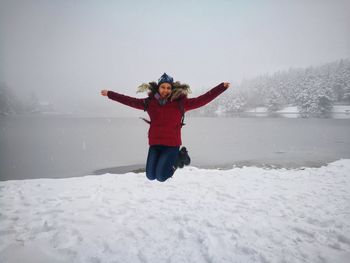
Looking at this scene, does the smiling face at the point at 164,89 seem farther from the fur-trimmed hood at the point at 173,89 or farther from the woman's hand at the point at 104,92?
the woman's hand at the point at 104,92

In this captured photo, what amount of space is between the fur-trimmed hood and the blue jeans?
3.40 feet

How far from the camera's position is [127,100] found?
197 inches

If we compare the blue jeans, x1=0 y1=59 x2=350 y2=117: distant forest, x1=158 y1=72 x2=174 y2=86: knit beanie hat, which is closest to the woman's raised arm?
x1=158 y1=72 x2=174 y2=86: knit beanie hat

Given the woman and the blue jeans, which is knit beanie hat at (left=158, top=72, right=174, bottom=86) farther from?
the blue jeans

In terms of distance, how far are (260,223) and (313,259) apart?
4.46ft

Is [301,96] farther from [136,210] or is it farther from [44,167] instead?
[136,210]

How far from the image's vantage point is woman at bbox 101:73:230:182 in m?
4.81

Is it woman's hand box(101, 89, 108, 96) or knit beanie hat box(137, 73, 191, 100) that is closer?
knit beanie hat box(137, 73, 191, 100)

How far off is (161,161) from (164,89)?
4.62ft

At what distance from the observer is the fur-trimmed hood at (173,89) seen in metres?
4.81

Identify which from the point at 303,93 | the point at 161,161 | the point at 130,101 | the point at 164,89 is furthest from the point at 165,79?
the point at 303,93

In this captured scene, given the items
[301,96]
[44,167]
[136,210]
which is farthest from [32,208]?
[301,96]

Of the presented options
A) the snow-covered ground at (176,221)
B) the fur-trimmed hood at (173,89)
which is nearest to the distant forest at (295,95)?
the snow-covered ground at (176,221)

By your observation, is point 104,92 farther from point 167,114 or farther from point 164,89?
point 167,114
